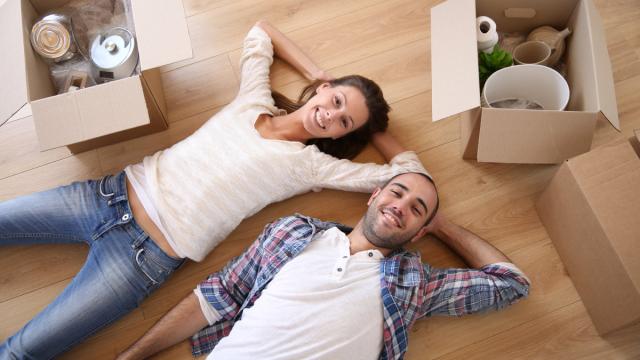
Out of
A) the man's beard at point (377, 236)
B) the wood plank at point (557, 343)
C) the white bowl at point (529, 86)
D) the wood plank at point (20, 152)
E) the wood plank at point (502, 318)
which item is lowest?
the wood plank at point (557, 343)

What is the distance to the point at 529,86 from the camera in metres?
1.41

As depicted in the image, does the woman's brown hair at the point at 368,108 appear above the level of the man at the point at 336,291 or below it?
above

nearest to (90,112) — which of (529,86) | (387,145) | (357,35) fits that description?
(387,145)

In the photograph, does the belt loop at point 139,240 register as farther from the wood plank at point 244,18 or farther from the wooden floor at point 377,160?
the wood plank at point 244,18

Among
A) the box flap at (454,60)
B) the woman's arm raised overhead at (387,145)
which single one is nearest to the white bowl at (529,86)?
the box flap at (454,60)

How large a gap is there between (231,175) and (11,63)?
2.03 ft

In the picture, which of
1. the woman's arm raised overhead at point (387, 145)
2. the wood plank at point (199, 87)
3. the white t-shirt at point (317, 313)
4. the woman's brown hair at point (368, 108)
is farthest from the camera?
the wood plank at point (199, 87)

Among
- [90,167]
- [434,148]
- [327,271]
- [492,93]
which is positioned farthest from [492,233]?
[90,167]

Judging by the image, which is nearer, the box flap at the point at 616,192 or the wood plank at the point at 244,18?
the box flap at the point at 616,192

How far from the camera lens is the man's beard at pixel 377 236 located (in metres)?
1.20

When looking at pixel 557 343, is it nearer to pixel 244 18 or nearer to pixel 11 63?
pixel 244 18

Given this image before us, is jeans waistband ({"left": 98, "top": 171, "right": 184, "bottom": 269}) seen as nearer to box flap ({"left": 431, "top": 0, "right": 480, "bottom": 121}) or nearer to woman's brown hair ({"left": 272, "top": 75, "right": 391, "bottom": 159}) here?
woman's brown hair ({"left": 272, "top": 75, "right": 391, "bottom": 159})

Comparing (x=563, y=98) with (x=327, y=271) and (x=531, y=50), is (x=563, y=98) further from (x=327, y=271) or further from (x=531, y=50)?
(x=327, y=271)

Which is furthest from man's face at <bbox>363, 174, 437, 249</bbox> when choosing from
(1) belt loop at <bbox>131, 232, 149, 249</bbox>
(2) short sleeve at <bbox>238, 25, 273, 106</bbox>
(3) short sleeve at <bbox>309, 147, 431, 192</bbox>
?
(1) belt loop at <bbox>131, 232, 149, 249</bbox>
